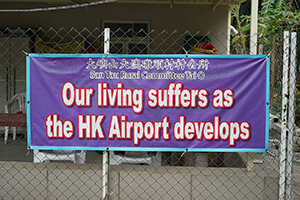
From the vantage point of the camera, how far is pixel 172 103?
296 centimetres

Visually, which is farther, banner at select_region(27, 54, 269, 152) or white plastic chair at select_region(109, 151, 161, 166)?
white plastic chair at select_region(109, 151, 161, 166)

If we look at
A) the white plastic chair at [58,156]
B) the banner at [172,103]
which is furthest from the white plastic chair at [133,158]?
the banner at [172,103]

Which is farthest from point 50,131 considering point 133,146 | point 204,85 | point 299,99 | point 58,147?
point 299,99

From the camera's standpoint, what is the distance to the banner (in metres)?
2.96

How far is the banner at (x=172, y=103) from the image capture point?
2.96 m

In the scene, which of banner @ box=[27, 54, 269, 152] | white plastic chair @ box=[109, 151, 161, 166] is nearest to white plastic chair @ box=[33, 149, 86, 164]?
white plastic chair @ box=[109, 151, 161, 166]

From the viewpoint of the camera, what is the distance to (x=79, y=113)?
3.00 metres

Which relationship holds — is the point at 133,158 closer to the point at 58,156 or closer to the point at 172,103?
the point at 58,156

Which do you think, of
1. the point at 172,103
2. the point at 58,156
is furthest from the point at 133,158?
the point at 172,103

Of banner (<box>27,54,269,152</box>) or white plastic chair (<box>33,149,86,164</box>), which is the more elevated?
banner (<box>27,54,269,152</box>)

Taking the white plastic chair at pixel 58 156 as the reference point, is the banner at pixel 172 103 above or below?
above

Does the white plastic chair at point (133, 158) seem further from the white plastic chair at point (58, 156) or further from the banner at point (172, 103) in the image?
the banner at point (172, 103)

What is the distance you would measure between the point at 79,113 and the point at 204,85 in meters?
1.20

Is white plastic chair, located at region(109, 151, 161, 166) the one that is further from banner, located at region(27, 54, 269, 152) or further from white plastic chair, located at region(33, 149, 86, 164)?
banner, located at region(27, 54, 269, 152)
